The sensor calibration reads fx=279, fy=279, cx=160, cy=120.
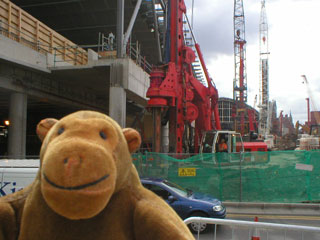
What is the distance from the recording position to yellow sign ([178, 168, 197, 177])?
9.48 meters

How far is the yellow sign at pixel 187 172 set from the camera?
9.48m

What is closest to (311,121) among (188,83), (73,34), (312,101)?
(312,101)

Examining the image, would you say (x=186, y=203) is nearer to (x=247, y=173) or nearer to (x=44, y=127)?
(x=247, y=173)

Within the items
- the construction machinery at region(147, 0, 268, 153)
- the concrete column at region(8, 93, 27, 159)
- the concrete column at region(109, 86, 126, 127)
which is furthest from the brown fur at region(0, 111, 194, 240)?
the concrete column at region(8, 93, 27, 159)

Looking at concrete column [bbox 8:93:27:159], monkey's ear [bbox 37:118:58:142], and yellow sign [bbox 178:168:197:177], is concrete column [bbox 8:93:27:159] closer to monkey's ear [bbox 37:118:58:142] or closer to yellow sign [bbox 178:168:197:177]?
yellow sign [bbox 178:168:197:177]

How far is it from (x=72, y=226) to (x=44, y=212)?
191 mm

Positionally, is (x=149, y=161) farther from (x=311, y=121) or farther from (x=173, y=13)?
(x=311, y=121)

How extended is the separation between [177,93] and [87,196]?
36.2 ft

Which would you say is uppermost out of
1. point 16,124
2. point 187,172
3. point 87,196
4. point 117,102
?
point 117,102

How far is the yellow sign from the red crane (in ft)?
8.89

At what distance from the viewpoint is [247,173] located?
9.34 meters

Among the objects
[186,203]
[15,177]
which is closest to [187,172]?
[186,203]

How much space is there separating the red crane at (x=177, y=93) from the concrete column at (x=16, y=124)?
25.5ft

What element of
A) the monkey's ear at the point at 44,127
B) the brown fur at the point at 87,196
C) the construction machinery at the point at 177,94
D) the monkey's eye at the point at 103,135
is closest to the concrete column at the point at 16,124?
the construction machinery at the point at 177,94
